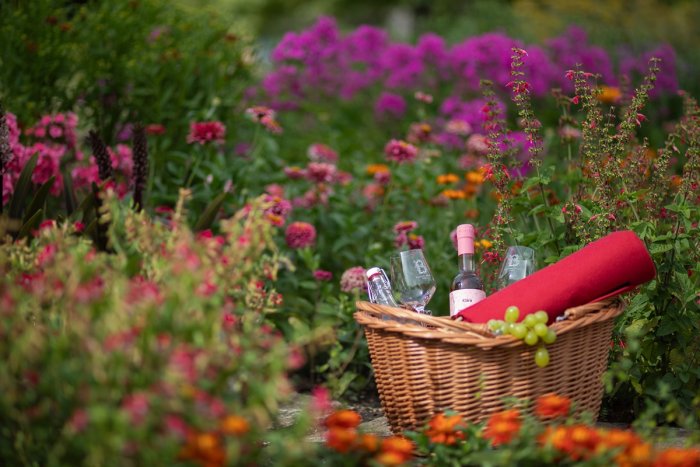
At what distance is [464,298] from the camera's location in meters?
2.60

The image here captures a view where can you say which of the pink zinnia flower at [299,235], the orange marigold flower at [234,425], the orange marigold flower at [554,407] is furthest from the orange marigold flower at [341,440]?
the pink zinnia flower at [299,235]

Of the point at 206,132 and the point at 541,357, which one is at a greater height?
the point at 206,132

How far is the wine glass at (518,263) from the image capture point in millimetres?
2695

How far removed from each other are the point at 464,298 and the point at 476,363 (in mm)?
343

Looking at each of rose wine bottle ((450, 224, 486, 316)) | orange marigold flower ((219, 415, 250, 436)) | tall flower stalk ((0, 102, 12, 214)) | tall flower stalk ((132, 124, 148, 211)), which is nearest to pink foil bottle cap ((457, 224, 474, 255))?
rose wine bottle ((450, 224, 486, 316))

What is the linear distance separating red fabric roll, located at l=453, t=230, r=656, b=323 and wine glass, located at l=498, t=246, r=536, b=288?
29 cm

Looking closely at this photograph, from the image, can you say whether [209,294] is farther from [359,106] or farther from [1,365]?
[359,106]

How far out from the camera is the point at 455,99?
5645 mm

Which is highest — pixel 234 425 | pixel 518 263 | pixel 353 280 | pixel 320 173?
pixel 234 425

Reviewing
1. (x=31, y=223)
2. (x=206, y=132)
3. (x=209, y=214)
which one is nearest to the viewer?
(x=31, y=223)

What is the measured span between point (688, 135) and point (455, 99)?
2792mm

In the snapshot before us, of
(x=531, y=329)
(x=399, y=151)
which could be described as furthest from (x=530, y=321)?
(x=399, y=151)

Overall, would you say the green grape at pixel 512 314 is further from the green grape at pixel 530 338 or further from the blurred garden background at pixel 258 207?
the blurred garden background at pixel 258 207

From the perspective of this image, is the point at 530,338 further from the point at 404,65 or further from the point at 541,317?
the point at 404,65
